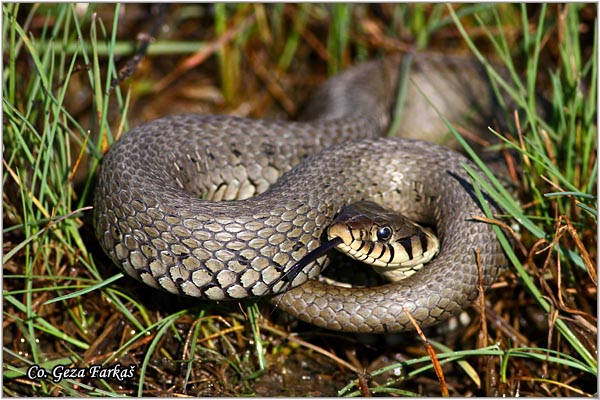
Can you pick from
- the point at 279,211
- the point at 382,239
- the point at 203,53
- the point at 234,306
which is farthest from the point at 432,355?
the point at 203,53

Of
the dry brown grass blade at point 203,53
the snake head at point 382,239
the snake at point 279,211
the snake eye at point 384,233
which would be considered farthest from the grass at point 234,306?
the dry brown grass blade at point 203,53

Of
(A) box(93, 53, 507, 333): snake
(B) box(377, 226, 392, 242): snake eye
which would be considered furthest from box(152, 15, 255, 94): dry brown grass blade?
(B) box(377, 226, 392, 242): snake eye

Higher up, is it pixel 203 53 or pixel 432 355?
pixel 203 53

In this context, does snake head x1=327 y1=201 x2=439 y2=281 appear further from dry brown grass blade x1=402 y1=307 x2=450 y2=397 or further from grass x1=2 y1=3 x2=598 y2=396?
grass x1=2 y1=3 x2=598 y2=396

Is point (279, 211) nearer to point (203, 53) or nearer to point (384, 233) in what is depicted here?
point (384, 233)

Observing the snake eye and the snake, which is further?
the snake eye

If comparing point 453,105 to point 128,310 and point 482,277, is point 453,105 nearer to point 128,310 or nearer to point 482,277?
point 482,277
